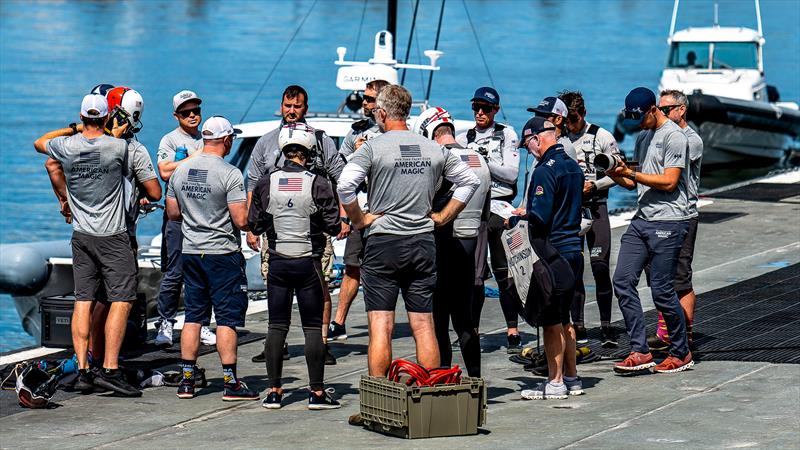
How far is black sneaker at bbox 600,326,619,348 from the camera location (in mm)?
10609

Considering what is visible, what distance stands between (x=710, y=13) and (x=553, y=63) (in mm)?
29359

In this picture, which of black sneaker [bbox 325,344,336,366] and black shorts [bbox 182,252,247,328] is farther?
black sneaker [bbox 325,344,336,366]

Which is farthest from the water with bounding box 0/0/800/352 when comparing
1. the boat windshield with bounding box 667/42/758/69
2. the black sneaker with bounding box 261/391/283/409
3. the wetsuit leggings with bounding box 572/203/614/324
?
the black sneaker with bounding box 261/391/283/409

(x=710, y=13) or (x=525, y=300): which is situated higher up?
(x=710, y=13)

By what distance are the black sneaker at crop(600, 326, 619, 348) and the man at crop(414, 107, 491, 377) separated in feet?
6.28

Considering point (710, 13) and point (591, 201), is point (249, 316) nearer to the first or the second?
point (591, 201)

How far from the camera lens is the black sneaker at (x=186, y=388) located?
9273 millimetres

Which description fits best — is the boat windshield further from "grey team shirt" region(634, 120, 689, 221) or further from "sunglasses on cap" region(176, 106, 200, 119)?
"sunglasses on cap" region(176, 106, 200, 119)

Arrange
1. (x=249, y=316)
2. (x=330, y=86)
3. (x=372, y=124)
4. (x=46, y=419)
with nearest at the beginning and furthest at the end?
(x=46, y=419) < (x=372, y=124) < (x=249, y=316) < (x=330, y=86)

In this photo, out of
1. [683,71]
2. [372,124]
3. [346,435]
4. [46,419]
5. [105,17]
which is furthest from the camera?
[105,17]

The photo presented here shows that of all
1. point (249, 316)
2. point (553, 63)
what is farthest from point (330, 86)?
point (249, 316)

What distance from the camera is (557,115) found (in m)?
9.27

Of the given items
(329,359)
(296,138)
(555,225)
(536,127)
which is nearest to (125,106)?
(296,138)

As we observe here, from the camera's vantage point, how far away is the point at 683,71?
31.6 meters
